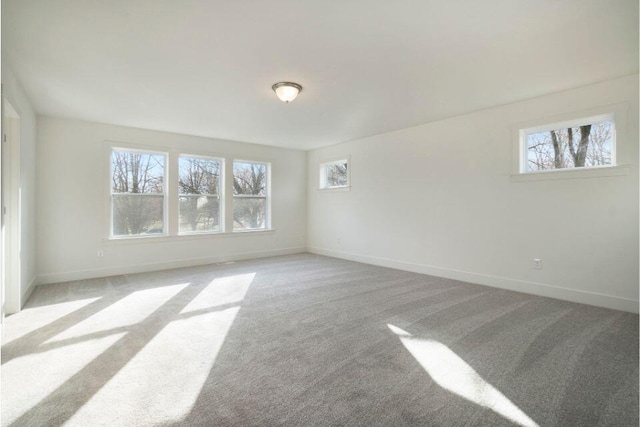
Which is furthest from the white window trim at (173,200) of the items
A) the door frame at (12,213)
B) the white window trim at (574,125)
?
the white window trim at (574,125)

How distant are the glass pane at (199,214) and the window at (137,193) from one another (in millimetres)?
377

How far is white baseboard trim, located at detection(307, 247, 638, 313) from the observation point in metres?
3.46

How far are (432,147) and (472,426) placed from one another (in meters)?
4.31

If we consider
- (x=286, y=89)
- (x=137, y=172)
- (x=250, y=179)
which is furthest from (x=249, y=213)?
(x=286, y=89)

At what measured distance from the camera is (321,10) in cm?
224

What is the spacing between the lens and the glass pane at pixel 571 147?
11.9ft

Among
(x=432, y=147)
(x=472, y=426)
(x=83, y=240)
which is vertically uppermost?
(x=432, y=147)

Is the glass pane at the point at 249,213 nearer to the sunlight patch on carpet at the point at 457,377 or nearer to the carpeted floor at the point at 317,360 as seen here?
the carpeted floor at the point at 317,360

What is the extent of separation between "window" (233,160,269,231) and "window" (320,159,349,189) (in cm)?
133

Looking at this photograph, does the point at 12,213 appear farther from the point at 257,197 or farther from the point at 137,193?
the point at 257,197

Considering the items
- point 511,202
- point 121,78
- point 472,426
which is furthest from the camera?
point 511,202

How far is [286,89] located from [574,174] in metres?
3.61

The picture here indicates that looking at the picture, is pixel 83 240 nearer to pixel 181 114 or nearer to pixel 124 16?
pixel 181 114

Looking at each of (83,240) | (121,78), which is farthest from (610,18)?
(83,240)
